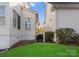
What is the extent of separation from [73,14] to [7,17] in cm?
98

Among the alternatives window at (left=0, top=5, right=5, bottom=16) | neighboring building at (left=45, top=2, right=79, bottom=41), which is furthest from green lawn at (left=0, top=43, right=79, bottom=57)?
window at (left=0, top=5, right=5, bottom=16)

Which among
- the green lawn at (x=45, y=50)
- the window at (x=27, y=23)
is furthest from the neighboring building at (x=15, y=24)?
the green lawn at (x=45, y=50)

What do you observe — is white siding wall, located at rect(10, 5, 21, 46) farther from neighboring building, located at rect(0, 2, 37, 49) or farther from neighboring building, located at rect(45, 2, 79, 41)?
neighboring building, located at rect(45, 2, 79, 41)

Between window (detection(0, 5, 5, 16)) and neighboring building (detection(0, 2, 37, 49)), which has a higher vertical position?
window (detection(0, 5, 5, 16))

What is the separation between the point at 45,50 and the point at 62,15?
590 mm

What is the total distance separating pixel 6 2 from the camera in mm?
55125

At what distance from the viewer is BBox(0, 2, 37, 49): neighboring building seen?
55.1 metres

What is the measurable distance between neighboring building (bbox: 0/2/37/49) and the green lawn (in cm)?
14

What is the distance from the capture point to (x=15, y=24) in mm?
55156

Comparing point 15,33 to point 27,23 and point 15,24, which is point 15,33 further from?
point 27,23

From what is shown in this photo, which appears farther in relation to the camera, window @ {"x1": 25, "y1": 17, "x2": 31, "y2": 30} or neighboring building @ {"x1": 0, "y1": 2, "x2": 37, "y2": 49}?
window @ {"x1": 25, "y1": 17, "x2": 31, "y2": 30}

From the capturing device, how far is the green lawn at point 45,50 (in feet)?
181

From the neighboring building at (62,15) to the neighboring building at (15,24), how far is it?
0.23 metres

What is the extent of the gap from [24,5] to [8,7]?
0.84 ft
